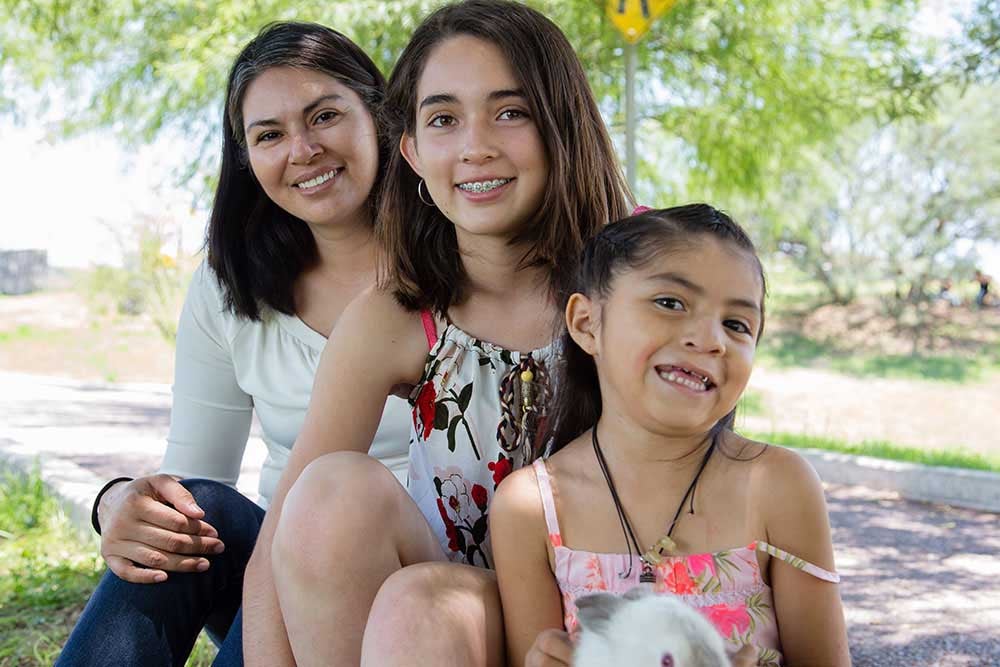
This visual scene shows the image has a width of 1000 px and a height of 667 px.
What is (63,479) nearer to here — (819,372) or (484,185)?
(484,185)

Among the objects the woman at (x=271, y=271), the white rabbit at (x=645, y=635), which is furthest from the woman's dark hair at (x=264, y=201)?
the white rabbit at (x=645, y=635)

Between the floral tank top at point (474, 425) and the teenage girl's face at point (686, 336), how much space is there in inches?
15.5

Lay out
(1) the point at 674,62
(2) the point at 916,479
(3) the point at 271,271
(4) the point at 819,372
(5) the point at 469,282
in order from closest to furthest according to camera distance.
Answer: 1. (5) the point at 469,282
2. (3) the point at 271,271
3. (2) the point at 916,479
4. (1) the point at 674,62
5. (4) the point at 819,372

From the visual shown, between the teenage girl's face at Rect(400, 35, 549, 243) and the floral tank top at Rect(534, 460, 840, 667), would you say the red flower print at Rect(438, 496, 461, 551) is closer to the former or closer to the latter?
the floral tank top at Rect(534, 460, 840, 667)

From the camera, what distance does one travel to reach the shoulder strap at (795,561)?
154 centimetres

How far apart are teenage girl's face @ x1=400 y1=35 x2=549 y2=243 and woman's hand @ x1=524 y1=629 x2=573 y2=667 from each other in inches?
32.6

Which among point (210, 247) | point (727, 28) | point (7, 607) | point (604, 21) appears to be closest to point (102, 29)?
point (604, 21)

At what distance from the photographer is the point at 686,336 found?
60.2 inches

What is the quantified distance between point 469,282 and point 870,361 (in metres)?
11.6

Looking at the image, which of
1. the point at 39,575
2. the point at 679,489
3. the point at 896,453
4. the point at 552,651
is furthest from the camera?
the point at 896,453

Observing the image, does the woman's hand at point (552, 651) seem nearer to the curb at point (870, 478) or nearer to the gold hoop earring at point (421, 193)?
the gold hoop earring at point (421, 193)

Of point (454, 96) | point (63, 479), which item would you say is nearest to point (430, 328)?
point (454, 96)

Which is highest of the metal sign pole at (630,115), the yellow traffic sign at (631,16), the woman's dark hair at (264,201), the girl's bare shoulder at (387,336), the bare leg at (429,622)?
the yellow traffic sign at (631,16)

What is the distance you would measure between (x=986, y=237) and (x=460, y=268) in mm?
13681
